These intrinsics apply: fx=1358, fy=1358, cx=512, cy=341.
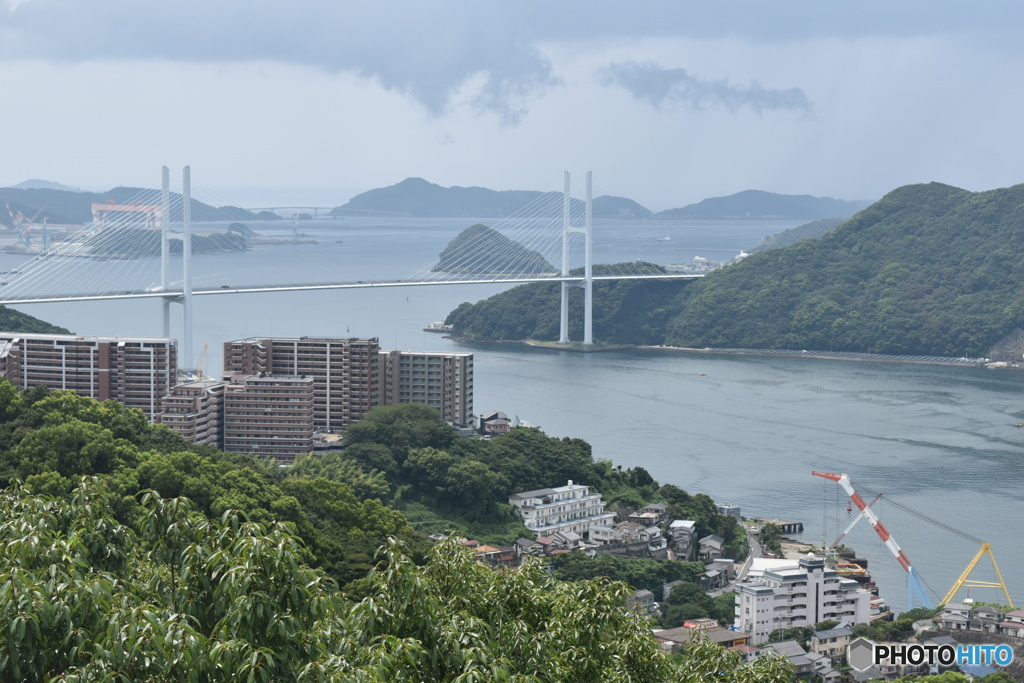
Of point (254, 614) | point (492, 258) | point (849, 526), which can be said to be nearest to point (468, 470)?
point (849, 526)

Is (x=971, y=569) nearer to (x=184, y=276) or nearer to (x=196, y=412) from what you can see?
(x=196, y=412)

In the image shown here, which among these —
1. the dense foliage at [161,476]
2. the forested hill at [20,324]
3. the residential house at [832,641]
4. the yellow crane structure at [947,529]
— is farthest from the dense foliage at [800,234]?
the dense foliage at [161,476]

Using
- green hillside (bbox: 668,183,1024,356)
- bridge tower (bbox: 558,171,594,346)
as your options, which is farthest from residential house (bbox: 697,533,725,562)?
green hillside (bbox: 668,183,1024,356)

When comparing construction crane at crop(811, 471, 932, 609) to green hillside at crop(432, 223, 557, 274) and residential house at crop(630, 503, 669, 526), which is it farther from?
green hillside at crop(432, 223, 557, 274)

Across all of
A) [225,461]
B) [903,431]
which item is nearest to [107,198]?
[903,431]

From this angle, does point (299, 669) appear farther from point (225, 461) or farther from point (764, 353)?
point (764, 353)
